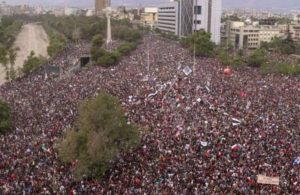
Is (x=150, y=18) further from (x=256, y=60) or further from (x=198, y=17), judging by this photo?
(x=198, y=17)

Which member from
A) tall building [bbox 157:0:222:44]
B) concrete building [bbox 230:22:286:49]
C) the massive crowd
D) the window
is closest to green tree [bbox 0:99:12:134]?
the massive crowd

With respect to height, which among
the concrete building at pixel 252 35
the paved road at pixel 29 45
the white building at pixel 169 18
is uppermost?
the white building at pixel 169 18

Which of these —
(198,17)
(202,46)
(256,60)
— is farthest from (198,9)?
(256,60)

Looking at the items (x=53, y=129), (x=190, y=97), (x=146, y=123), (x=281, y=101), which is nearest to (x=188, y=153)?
(x=146, y=123)

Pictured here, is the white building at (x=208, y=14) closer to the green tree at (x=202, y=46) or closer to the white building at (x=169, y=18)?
the white building at (x=169, y=18)

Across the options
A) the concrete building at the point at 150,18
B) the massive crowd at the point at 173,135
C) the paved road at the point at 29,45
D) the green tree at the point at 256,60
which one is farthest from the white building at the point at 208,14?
the massive crowd at the point at 173,135

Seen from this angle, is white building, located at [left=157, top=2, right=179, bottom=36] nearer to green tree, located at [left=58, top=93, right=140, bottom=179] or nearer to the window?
the window

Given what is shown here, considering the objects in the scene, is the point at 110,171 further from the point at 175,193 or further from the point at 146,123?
the point at 146,123
